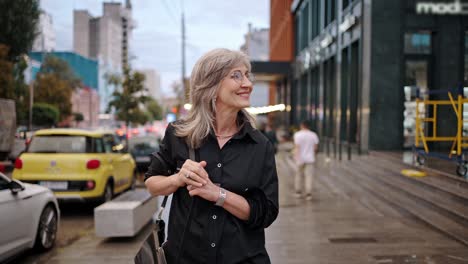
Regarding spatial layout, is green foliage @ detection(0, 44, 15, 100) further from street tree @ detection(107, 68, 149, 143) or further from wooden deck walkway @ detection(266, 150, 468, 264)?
wooden deck walkway @ detection(266, 150, 468, 264)

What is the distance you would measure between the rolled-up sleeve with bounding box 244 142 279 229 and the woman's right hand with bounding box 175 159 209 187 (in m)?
A: 0.30

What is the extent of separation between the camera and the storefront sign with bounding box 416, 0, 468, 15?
15.2 meters

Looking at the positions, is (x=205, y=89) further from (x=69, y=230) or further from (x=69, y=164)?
(x=69, y=164)

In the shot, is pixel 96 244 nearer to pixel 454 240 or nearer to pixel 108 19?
pixel 454 240

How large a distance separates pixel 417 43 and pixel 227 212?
14.9 metres

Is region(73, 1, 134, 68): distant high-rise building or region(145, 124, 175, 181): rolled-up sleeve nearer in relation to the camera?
region(145, 124, 175, 181): rolled-up sleeve

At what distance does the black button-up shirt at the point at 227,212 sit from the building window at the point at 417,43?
47.8 ft

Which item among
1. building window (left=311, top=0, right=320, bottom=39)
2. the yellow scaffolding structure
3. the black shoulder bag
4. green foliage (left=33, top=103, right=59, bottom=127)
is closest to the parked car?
the yellow scaffolding structure

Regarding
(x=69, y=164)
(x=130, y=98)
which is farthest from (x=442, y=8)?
(x=130, y=98)

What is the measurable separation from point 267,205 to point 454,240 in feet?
18.0

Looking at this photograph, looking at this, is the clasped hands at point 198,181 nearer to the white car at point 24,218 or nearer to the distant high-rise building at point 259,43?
the white car at point 24,218

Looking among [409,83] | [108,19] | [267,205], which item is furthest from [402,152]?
[108,19]

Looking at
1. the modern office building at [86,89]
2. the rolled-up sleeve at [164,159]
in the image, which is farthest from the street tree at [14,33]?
the modern office building at [86,89]

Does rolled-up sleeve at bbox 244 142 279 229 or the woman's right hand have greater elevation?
the woman's right hand
